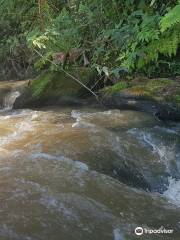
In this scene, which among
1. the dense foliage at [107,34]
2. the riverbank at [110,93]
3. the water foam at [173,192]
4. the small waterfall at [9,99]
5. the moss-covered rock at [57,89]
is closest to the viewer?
the water foam at [173,192]

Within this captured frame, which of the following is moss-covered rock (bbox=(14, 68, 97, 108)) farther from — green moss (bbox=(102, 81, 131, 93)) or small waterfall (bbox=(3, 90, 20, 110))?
small waterfall (bbox=(3, 90, 20, 110))

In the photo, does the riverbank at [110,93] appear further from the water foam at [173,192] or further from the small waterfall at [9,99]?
the water foam at [173,192]

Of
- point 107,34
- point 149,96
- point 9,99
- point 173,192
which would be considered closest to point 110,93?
point 149,96

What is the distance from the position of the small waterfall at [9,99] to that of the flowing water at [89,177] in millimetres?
2779

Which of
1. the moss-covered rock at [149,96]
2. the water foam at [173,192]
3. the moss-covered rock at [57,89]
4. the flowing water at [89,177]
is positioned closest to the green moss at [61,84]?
the moss-covered rock at [57,89]

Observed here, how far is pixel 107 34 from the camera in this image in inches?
309

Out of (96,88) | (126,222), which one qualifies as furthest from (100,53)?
(126,222)

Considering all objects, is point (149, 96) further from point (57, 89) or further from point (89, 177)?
point (89, 177)

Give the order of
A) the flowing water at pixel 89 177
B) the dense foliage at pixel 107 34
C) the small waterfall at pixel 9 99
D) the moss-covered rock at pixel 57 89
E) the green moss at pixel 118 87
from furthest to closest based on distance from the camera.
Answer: the small waterfall at pixel 9 99, the moss-covered rock at pixel 57 89, the green moss at pixel 118 87, the dense foliage at pixel 107 34, the flowing water at pixel 89 177

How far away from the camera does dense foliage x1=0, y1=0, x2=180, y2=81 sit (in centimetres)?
699

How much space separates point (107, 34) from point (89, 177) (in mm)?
3946

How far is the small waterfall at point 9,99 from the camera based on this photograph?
9.65 metres

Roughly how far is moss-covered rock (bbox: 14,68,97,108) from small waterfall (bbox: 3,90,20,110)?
933 millimetres

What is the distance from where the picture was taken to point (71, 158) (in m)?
4.98
